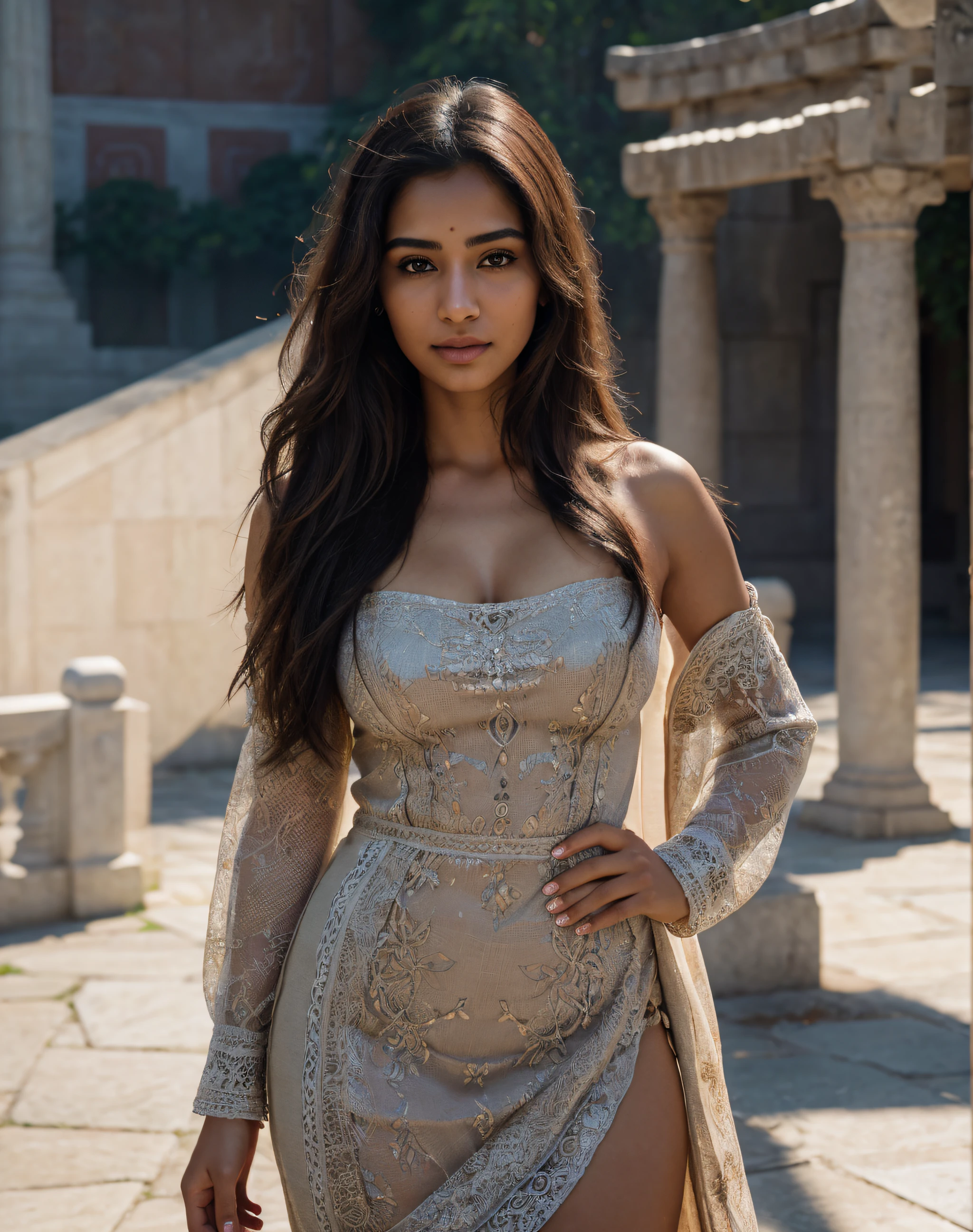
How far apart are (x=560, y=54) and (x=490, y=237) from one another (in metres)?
13.3

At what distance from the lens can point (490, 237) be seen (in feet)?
6.63

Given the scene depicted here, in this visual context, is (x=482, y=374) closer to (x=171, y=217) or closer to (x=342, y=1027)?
(x=342, y=1027)

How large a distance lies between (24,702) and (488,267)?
4630 millimetres

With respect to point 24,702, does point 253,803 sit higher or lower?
higher

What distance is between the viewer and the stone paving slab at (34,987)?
526 centimetres

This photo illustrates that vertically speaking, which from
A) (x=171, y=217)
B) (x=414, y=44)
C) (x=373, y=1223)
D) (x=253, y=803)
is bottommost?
(x=373, y=1223)

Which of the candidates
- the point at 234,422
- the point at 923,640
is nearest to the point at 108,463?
the point at 234,422

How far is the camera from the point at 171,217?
1434cm

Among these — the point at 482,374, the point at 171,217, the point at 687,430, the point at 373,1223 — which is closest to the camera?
the point at 373,1223

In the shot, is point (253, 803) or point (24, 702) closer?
point (253, 803)

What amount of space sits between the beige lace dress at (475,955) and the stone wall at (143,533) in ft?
22.7

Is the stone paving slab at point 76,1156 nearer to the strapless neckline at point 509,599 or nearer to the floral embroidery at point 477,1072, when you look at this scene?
the floral embroidery at point 477,1072

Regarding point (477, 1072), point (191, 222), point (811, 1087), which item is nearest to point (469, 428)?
point (477, 1072)

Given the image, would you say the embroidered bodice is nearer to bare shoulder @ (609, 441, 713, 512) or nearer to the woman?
the woman
